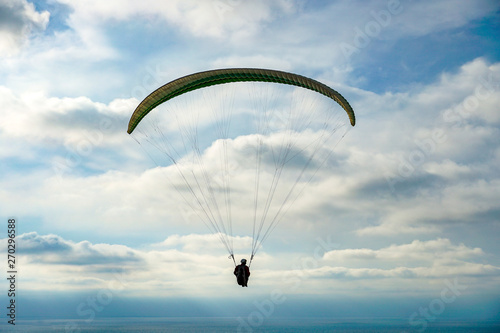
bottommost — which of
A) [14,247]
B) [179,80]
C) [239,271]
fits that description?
[239,271]

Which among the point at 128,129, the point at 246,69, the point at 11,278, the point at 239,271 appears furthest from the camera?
the point at 11,278

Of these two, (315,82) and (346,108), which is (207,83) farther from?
(346,108)

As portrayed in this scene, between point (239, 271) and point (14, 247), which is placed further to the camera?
point (14, 247)

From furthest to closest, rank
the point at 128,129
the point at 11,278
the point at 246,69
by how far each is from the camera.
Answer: the point at 11,278, the point at 128,129, the point at 246,69

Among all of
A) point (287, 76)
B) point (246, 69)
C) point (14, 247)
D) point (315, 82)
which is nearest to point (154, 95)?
point (246, 69)

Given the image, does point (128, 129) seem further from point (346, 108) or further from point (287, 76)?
point (346, 108)

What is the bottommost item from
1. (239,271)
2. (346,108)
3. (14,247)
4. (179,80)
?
(239,271)

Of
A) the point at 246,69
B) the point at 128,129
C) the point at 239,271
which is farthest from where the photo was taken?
the point at 128,129

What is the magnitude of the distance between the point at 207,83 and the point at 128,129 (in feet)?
15.4

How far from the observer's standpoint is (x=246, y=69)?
19.9m

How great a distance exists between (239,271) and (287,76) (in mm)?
8908

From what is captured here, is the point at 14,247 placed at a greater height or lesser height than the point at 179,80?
lesser

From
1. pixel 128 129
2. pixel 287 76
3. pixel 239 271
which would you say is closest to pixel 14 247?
pixel 128 129

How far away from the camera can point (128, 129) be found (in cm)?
2180
